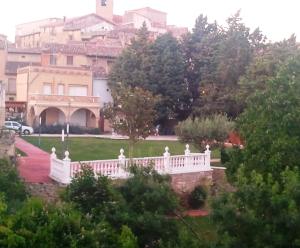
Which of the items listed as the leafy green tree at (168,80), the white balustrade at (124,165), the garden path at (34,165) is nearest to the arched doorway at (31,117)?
the leafy green tree at (168,80)

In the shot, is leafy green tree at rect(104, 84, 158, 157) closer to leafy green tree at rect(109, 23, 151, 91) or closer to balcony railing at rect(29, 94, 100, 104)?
leafy green tree at rect(109, 23, 151, 91)

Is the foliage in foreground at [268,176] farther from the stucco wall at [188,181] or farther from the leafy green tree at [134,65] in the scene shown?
the leafy green tree at [134,65]

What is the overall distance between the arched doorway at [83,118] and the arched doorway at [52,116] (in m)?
0.80

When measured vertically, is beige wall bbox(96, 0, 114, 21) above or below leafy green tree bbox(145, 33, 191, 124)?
above

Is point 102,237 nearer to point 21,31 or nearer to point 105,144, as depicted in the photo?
point 105,144

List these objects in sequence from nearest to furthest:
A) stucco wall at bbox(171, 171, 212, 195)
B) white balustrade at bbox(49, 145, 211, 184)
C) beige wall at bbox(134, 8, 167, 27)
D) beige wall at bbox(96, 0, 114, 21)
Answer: white balustrade at bbox(49, 145, 211, 184), stucco wall at bbox(171, 171, 212, 195), beige wall at bbox(96, 0, 114, 21), beige wall at bbox(134, 8, 167, 27)

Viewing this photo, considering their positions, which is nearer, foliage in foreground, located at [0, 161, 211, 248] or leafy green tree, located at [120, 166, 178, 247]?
foliage in foreground, located at [0, 161, 211, 248]

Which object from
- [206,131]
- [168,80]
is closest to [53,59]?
[168,80]

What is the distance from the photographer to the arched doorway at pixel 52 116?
45.9 meters

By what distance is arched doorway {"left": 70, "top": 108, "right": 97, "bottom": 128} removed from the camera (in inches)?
1844

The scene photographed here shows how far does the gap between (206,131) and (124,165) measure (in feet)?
24.6

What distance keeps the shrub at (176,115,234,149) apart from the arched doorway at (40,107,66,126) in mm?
21494

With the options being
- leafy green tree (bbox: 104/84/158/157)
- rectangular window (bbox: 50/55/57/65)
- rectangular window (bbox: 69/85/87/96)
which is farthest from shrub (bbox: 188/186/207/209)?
rectangular window (bbox: 50/55/57/65)

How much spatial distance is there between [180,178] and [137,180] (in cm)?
1091
